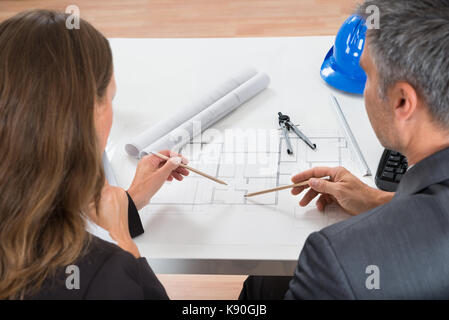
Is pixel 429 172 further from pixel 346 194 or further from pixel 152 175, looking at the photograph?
pixel 152 175

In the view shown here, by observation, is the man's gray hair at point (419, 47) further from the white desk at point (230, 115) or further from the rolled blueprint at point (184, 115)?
the rolled blueprint at point (184, 115)

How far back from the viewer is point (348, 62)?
1.38m

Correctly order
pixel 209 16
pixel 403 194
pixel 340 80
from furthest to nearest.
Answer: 1. pixel 209 16
2. pixel 340 80
3. pixel 403 194

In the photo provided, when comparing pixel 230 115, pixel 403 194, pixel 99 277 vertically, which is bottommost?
pixel 99 277

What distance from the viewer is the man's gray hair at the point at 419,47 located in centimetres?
84

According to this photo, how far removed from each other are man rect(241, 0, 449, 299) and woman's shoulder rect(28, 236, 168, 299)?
0.26 meters

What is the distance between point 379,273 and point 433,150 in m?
0.28

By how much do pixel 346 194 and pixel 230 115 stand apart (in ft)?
1.36

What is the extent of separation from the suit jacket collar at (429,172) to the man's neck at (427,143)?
1.8 inches

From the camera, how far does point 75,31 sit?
86 centimetres

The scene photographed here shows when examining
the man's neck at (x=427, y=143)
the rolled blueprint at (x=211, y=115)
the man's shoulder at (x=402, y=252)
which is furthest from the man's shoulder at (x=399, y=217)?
the rolled blueprint at (x=211, y=115)

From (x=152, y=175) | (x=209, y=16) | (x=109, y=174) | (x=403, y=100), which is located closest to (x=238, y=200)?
(x=152, y=175)

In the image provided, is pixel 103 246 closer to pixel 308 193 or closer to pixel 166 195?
pixel 166 195

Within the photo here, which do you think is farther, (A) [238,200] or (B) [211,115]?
(B) [211,115]
